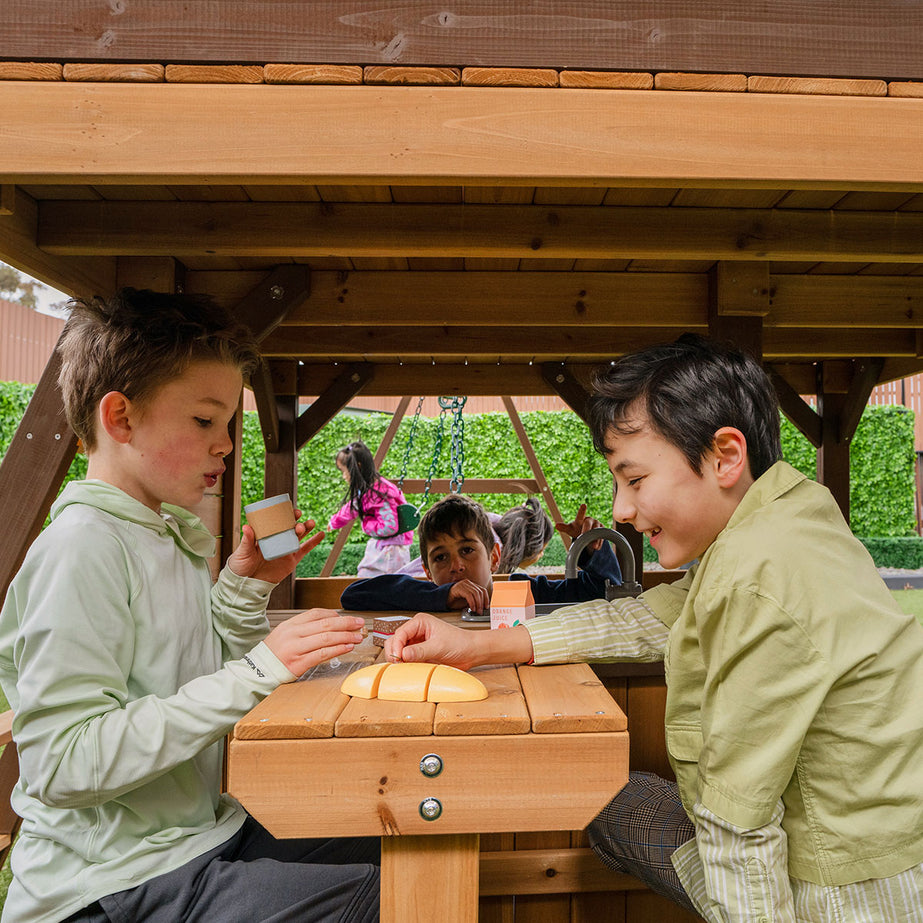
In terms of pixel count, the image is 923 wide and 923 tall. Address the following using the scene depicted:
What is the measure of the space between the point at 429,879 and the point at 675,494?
0.79 m

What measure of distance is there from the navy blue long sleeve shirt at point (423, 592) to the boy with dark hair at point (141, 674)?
5.65ft

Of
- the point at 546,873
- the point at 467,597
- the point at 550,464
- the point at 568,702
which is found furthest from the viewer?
the point at 550,464

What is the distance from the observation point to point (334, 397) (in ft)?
17.5

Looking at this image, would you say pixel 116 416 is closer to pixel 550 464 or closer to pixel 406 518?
pixel 406 518

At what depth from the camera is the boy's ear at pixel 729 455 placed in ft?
4.91

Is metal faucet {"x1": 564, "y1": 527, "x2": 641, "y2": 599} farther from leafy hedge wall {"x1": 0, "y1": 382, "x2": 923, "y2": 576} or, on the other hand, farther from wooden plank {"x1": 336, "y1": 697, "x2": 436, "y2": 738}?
leafy hedge wall {"x1": 0, "y1": 382, "x2": 923, "y2": 576}

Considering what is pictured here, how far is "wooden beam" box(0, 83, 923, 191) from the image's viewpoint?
1.46 m

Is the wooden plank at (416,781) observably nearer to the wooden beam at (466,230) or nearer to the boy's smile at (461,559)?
the wooden beam at (466,230)

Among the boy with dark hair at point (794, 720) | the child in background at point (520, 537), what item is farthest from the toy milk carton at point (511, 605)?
the child in background at point (520, 537)

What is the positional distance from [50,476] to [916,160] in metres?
2.37

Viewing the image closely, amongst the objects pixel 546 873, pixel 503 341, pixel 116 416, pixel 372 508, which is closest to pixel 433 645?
pixel 116 416

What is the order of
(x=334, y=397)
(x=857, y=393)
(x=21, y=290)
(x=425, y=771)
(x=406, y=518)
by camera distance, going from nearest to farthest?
1. (x=425, y=771)
2. (x=334, y=397)
3. (x=857, y=393)
4. (x=406, y=518)
5. (x=21, y=290)

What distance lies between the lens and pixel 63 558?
136 centimetres

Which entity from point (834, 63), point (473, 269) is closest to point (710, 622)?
point (834, 63)
